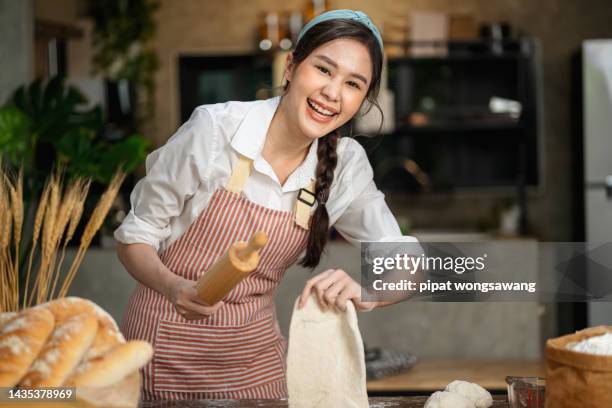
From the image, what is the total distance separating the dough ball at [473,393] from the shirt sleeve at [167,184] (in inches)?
26.2

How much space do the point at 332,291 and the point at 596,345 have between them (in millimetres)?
424

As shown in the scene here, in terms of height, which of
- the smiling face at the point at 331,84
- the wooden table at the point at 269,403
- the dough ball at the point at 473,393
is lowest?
the wooden table at the point at 269,403

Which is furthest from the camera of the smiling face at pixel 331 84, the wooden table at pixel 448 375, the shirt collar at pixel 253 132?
the wooden table at pixel 448 375

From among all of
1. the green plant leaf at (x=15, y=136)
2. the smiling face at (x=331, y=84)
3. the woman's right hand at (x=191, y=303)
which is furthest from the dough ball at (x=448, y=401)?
the green plant leaf at (x=15, y=136)

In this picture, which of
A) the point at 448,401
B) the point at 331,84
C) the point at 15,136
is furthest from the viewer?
the point at 15,136

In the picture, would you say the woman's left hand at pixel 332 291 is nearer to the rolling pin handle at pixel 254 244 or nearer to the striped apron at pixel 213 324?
the rolling pin handle at pixel 254 244

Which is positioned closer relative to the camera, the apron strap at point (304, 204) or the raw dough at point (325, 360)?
the raw dough at point (325, 360)

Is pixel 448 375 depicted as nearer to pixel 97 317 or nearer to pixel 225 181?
pixel 225 181

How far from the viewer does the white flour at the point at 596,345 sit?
102 cm

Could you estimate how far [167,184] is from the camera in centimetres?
164

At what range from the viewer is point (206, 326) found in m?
1.74

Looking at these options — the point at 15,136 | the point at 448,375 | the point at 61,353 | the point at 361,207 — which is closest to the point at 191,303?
the point at 61,353

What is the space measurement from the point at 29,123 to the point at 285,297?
4.09ft

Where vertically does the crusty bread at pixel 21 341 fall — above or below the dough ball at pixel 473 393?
above
